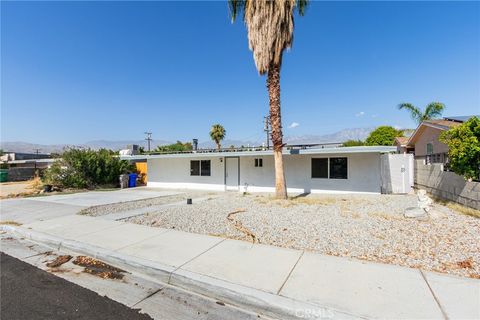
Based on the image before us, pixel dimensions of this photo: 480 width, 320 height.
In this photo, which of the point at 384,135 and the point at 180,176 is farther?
the point at 384,135

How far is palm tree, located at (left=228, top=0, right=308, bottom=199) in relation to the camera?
10297mm

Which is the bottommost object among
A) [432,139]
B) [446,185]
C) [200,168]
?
[446,185]

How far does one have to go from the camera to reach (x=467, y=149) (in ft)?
24.3

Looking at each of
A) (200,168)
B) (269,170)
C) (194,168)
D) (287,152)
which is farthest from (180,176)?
(287,152)

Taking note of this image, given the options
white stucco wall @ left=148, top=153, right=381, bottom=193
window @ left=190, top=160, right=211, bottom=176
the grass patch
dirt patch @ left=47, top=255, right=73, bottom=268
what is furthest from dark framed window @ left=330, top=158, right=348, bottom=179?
the grass patch

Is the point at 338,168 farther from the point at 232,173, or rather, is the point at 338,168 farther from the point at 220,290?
the point at 220,290

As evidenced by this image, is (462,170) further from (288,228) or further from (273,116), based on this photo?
(273,116)

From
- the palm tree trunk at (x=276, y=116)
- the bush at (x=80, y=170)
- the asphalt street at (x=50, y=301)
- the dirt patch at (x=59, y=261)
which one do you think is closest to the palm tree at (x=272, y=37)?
the palm tree trunk at (x=276, y=116)

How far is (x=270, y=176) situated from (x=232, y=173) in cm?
253

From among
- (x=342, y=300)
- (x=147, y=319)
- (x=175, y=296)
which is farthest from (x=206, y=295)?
(x=342, y=300)

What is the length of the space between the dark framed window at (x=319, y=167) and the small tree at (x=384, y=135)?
82.1 ft

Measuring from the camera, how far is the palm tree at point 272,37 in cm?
1030

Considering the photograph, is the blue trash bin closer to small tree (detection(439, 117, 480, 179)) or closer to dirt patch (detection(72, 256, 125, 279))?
dirt patch (detection(72, 256, 125, 279))

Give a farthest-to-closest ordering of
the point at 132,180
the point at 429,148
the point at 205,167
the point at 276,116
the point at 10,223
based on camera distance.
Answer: the point at 132,180 < the point at 429,148 < the point at 205,167 < the point at 276,116 < the point at 10,223
